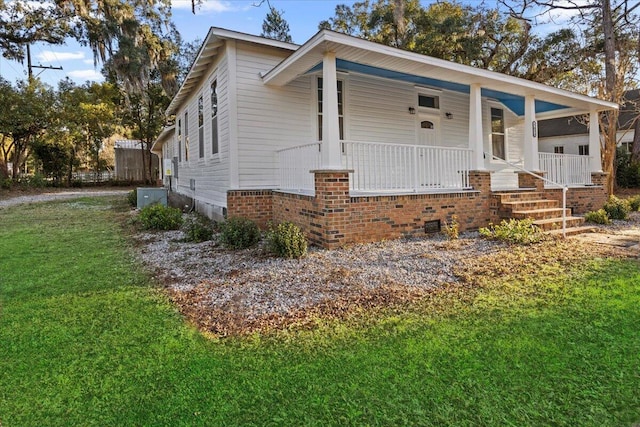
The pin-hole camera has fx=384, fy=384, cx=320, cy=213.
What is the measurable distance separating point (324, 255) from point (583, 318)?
319 cm

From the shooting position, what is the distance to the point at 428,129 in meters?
10.3

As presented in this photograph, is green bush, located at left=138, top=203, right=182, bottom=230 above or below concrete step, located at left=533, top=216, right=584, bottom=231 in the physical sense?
above

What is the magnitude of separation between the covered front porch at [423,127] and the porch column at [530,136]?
0.07 feet

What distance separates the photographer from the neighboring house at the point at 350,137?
20.5ft

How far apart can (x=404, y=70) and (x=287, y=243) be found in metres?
4.17

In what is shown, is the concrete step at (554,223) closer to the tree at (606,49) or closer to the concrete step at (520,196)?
the concrete step at (520,196)

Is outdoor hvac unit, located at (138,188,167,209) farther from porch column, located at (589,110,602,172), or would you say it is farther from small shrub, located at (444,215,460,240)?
porch column, located at (589,110,602,172)

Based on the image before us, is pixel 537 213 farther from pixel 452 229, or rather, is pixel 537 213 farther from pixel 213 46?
pixel 213 46

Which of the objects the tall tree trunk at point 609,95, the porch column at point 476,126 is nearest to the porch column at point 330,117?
the porch column at point 476,126

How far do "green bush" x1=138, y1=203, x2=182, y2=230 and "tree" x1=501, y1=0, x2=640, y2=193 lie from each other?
1294cm

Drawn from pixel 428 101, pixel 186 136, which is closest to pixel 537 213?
pixel 428 101

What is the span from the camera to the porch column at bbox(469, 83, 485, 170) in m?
8.04

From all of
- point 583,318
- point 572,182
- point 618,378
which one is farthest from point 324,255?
point 572,182

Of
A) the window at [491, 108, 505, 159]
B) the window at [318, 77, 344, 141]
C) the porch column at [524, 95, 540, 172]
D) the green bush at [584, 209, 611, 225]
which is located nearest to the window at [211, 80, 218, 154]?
the window at [318, 77, 344, 141]
